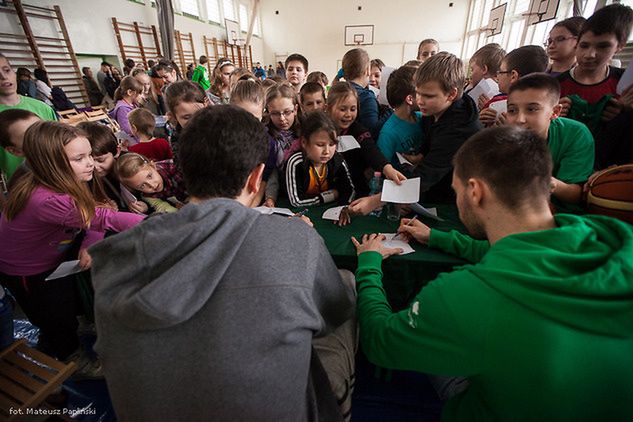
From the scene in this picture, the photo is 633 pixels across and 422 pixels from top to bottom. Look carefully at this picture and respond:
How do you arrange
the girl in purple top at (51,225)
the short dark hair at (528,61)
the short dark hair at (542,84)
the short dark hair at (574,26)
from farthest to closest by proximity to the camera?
the short dark hair at (574,26) → the short dark hair at (528,61) → the short dark hair at (542,84) → the girl in purple top at (51,225)

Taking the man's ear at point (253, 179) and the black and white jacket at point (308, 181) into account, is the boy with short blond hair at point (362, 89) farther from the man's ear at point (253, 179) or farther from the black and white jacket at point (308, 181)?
the man's ear at point (253, 179)

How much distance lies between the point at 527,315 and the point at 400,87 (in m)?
2.06

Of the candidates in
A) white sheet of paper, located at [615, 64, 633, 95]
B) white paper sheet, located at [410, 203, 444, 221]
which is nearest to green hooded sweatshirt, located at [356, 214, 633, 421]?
white paper sheet, located at [410, 203, 444, 221]

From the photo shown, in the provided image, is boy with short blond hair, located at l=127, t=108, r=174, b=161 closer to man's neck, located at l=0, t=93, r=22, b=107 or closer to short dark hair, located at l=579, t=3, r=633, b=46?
man's neck, located at l=0, t=93, r=22, b=107

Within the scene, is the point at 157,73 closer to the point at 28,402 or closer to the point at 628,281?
the point at 28,402

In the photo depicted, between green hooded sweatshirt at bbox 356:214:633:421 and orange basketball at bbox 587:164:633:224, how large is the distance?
0.67 metres

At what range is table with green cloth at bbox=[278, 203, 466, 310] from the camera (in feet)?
4.58

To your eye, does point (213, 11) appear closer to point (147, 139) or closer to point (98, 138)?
point (147, 139)

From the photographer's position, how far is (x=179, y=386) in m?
0.68

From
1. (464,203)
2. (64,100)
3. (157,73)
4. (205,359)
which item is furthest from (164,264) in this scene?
(64,100)

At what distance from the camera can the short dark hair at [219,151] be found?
2.81ft

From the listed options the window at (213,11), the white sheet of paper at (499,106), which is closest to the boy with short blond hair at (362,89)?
the white sheet of paper at (499,106)

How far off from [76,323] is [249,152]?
1825 mm

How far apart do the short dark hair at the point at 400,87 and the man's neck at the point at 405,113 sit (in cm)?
4
